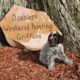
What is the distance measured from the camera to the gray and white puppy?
26.6 feet

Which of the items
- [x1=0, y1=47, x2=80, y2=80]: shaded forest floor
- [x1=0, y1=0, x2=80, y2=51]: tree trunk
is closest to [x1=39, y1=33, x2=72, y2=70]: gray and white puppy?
[x1=0, y1=47, x2=80, y2=80]: shaded forest floor

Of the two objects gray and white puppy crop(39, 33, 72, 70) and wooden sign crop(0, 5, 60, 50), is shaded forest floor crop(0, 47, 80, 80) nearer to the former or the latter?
gray and white puppy crop(39, 33, 72, 70)

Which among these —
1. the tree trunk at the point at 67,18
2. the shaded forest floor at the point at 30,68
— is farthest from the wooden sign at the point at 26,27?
the shaded forest floor at the point at 30,68

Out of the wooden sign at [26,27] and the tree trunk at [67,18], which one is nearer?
Result: the tree trunk at [67,18]

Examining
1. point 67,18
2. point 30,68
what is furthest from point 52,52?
point 67,18

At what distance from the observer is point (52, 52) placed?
8305mm

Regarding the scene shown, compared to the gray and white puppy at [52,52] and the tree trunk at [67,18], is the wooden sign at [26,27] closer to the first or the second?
the tree trunk at [67,18]

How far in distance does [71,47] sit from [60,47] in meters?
0.80

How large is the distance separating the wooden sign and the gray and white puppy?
2.35ft

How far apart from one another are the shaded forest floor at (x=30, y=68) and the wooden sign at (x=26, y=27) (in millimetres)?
323

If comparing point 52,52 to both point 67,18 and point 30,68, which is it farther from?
point 67,18

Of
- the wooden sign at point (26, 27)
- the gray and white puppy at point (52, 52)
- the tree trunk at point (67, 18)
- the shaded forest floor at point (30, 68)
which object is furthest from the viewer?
Answer: the wooden sign at point (26, 27)

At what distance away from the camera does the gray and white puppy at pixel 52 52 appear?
8117mm

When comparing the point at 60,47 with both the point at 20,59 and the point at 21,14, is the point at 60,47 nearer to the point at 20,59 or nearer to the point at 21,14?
the point at 20,59
